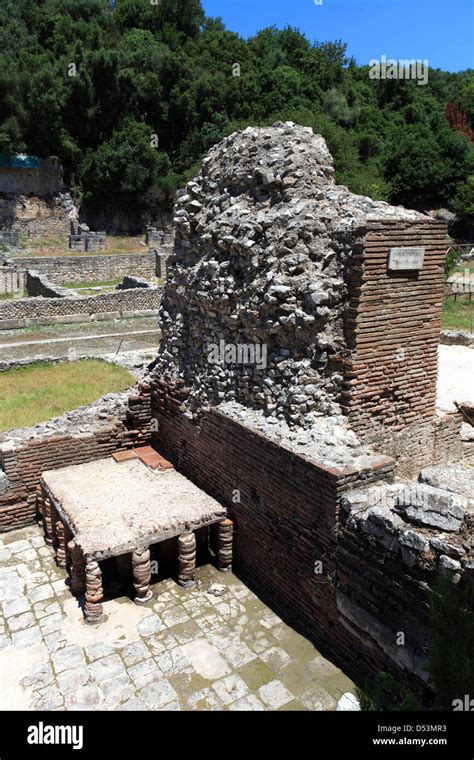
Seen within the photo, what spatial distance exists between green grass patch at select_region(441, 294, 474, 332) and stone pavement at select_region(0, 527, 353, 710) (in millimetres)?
14275

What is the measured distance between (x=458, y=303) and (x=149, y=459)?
56.7 feet

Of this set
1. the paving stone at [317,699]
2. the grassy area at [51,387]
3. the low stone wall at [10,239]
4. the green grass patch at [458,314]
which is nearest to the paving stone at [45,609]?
the paving stone at [317,699]

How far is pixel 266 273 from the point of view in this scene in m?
6.62

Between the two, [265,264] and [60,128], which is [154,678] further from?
[60,128]

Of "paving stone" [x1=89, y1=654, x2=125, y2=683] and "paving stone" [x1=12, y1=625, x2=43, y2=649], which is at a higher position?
"paving stone" [x1=12, y1=625, x2=43, y2=649]

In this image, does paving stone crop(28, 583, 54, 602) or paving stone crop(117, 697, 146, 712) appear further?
paving stone crop(28, 583, 54, 602)

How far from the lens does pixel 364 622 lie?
5.15m

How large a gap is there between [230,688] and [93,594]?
5.69 ft

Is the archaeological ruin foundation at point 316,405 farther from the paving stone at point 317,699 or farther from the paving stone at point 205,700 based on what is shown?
the paving stone at point 205,700

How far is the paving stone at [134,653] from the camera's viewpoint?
5625 millimetres

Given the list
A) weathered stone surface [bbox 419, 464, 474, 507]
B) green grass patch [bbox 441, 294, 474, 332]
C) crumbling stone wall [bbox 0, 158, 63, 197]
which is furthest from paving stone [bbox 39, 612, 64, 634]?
crumbling stone wall [bbox 0, 158, 63, 197]

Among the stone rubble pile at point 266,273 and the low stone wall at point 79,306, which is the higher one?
the stone rubble pile at point 266,273

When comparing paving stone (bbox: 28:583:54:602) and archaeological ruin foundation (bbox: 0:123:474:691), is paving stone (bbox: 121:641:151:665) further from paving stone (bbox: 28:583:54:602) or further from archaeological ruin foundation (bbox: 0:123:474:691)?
paving stone (bbox: 28:583:54:602)

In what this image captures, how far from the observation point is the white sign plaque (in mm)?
5961
